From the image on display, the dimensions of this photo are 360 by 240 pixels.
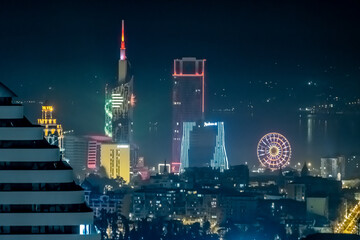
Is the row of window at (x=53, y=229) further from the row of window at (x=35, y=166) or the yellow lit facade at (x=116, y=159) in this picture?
the yellow lit facade at (x=116, y=159)

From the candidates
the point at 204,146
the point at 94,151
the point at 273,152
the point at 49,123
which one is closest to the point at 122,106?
the point at 94,151

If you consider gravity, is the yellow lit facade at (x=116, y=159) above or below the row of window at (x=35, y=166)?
above

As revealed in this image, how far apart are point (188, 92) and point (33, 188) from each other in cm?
7904

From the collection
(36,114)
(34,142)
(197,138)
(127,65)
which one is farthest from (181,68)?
(34,142)

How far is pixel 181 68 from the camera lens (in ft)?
340

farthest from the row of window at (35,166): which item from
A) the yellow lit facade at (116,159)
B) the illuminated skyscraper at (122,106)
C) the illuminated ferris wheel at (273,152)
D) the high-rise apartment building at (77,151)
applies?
the illuminated skyscraper at (122,106)

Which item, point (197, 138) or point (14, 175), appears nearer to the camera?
point (14, 175)

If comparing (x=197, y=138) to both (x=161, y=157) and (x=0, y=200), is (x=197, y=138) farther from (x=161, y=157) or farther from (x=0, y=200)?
(x=0, y=200)

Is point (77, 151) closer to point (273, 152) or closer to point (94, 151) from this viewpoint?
point (94, 151)

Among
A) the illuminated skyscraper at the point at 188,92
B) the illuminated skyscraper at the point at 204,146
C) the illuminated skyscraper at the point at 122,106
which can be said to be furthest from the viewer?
the illuminated skyscraper at the point at 188,92

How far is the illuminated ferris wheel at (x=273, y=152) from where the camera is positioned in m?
81.6

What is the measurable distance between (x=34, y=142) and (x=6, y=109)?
63 centimetres

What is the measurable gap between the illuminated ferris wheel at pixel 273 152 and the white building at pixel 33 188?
55788mm

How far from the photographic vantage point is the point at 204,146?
97438 mm
